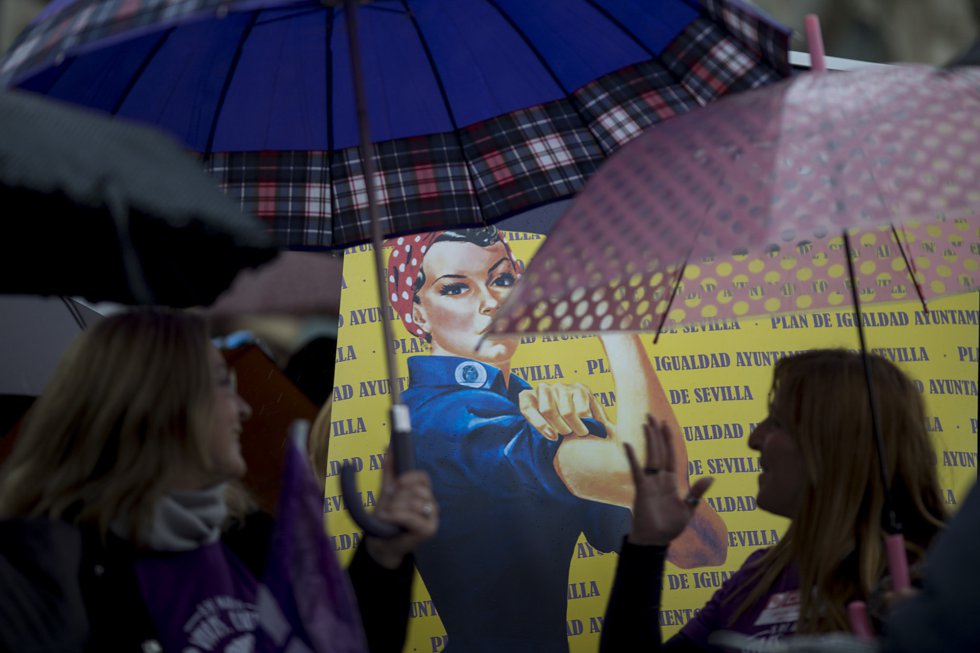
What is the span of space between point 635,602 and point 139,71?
6.13 feet

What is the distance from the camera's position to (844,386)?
295 cm

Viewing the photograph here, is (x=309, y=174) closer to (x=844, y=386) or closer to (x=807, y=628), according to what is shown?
(x=844, y=386)

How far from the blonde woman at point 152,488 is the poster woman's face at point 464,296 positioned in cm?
126

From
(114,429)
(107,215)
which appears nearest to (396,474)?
(114,429)

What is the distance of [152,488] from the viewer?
244 cm

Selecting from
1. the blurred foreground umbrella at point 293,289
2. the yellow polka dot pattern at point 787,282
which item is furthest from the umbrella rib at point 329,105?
the yellow polka dot pattern at point 787,282

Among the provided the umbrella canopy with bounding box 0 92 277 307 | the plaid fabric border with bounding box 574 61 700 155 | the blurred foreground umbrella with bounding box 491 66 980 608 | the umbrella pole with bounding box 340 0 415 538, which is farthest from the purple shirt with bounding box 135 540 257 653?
the plaid fabric border with bounding box 574 61 700 155

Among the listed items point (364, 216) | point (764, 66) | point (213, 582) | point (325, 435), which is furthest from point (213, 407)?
point (764, 66)

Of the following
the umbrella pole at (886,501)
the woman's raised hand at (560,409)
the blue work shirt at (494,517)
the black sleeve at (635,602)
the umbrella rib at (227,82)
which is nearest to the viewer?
the umbrella pole at (886,501)

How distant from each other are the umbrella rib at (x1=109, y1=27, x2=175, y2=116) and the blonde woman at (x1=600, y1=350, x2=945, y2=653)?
1.61 meters

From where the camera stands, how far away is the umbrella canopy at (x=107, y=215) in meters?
2.01

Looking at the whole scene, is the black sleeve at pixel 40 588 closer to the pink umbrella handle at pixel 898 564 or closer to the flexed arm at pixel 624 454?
the pink umbrella handle at pixel 898 564

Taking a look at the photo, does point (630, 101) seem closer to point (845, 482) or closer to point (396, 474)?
point (845, 482)

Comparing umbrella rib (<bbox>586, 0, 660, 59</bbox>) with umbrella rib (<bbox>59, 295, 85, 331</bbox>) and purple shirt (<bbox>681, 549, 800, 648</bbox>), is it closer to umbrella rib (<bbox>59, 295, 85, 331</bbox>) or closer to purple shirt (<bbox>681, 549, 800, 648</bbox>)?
purple shirt (<bbox>681, 549, 800, 648</bbox>)
